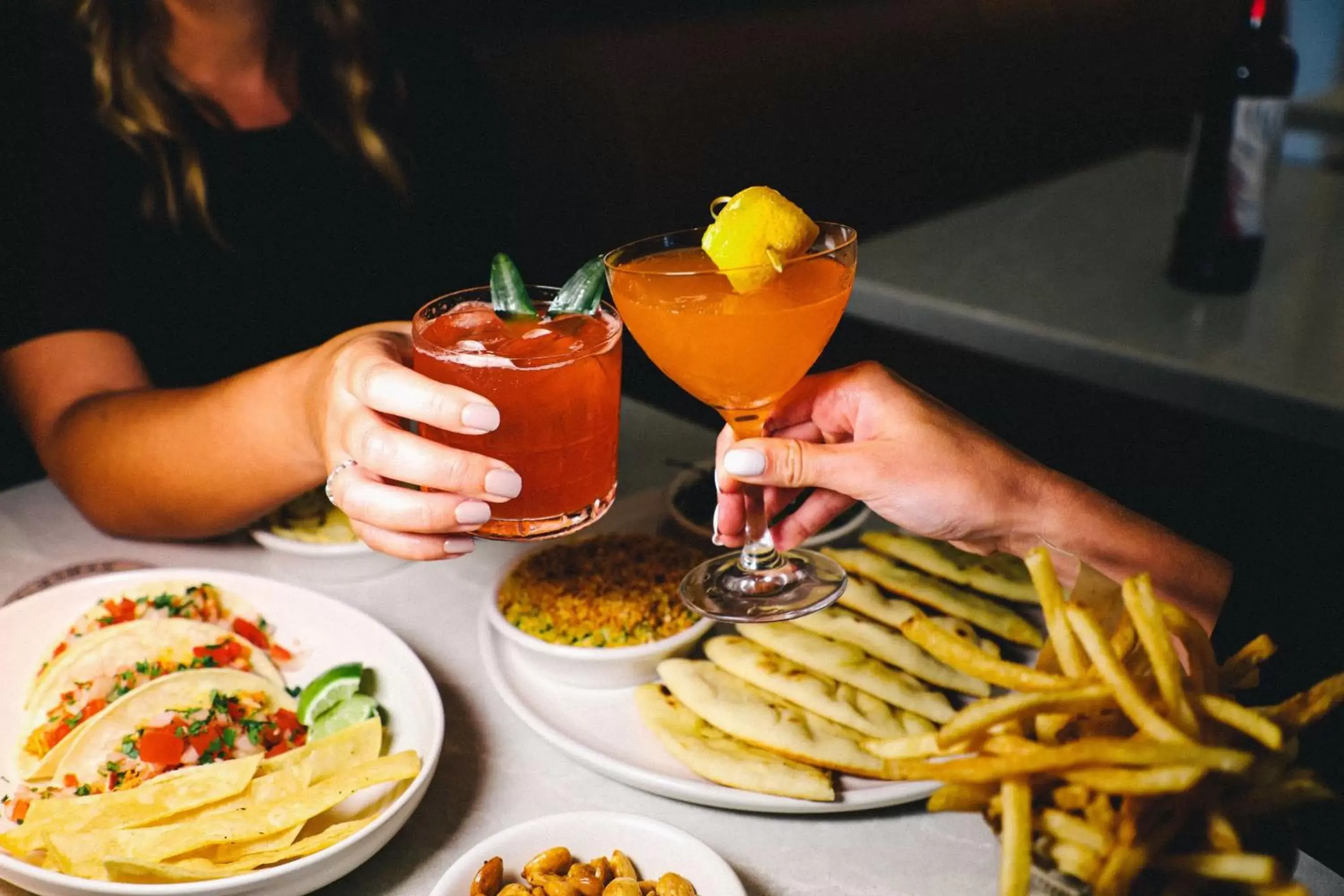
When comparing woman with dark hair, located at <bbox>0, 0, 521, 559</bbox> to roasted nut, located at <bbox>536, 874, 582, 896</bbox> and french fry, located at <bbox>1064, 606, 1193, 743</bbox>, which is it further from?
french fry, located at <bbox>1064, 606, 1193, 743</bbox>

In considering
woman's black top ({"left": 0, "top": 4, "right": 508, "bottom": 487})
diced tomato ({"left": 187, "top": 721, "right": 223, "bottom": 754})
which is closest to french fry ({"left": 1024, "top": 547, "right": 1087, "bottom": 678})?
diced tomato ({"left": 187, "top": 721, "right": 223, "bottom": 754})

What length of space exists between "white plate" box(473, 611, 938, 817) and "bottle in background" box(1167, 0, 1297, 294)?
172 centimetres

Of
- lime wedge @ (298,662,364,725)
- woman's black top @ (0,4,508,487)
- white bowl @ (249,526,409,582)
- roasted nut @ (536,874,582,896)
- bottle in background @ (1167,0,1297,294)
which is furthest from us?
bottle in background @ (1167,0,1297,294)

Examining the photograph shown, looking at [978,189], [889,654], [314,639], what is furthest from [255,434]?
[978,189]

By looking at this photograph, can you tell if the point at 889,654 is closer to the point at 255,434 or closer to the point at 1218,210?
the point at 255,434

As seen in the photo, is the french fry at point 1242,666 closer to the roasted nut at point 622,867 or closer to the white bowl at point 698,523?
the roasted nut at point 622,867

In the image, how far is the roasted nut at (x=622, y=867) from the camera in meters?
0.98

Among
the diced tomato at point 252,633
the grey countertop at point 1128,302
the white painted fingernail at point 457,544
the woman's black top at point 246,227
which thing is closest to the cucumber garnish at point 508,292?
the white painted fingernail at point 457,544

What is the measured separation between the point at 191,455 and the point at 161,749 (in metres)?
0.54

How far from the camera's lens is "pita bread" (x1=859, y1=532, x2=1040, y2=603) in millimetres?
1408

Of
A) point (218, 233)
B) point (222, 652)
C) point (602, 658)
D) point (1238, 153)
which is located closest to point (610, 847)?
point (602, 658)

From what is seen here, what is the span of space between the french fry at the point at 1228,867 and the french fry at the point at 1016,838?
A: 89mm

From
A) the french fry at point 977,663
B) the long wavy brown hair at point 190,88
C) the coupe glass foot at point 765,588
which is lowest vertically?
the coupe glass foot at point 765,588

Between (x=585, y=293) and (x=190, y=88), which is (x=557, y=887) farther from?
(x=190, y=88)
